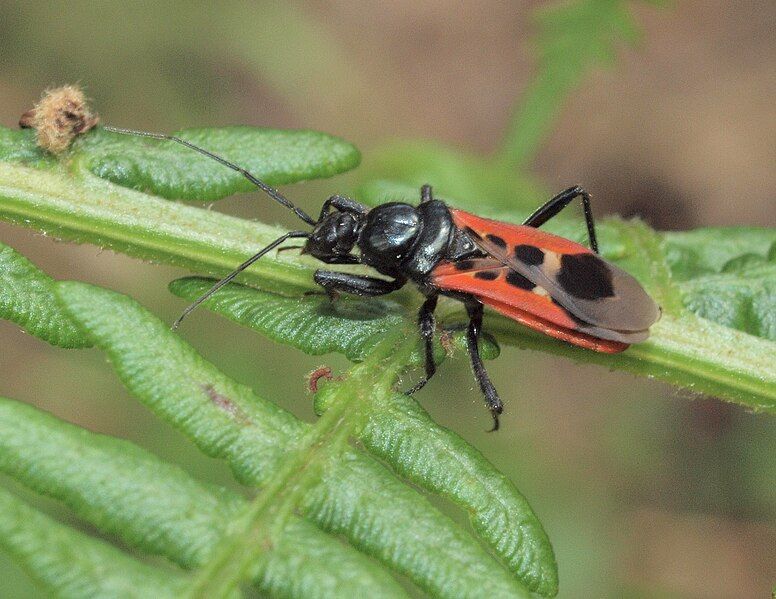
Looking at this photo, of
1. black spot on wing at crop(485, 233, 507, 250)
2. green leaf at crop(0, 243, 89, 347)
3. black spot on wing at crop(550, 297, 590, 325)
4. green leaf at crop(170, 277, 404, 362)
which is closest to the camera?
green leaf at crop(0, 243, 89, 347)

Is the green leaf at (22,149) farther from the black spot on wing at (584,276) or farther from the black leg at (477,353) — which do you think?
the black spot on wing at (584,276)

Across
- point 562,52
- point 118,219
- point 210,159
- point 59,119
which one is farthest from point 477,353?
point 562,52

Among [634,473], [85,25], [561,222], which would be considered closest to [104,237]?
[561,222]

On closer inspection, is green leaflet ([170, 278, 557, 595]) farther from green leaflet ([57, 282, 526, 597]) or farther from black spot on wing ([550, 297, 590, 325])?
black spot on wing ([550, 297, 590, 325])

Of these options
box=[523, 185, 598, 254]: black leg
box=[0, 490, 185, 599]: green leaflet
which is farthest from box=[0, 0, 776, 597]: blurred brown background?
box=[0, 490, 185, 599]: green leaflet

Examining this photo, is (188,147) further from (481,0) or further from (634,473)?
(481,0)

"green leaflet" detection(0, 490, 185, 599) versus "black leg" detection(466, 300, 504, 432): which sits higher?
"black leg" detection(466, 300, 504, 432)
